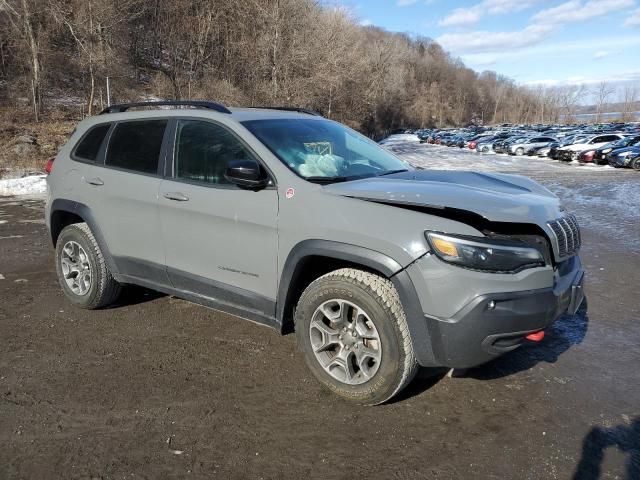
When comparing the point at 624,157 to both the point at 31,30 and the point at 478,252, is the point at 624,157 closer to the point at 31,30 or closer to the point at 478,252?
the point at 478,252

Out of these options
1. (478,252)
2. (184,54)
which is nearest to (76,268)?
(478,252)

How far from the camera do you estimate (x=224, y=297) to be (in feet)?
12.1

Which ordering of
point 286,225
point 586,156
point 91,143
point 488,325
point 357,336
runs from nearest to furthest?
point 488,325 < point 357,336 < point 286,225 < point 91,143 < point 586,156

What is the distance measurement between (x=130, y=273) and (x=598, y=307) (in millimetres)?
4328

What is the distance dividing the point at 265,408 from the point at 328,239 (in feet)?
3.67

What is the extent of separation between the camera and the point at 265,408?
3.20 meters

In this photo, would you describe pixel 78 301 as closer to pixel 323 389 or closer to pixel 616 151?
pixel 323 389

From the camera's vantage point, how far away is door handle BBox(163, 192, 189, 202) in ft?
12.4

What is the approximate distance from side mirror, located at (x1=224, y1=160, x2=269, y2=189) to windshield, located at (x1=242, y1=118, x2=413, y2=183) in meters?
0.21

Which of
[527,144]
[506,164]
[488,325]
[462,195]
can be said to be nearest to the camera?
[488,325]

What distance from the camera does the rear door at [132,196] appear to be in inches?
160

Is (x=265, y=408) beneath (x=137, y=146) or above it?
beneath

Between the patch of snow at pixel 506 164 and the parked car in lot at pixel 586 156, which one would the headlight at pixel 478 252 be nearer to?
the patch of snow at pixel 506 164

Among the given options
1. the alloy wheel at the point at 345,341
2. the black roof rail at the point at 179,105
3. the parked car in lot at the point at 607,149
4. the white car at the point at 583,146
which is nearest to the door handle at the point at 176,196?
the black roof rail at the point at 179,105
